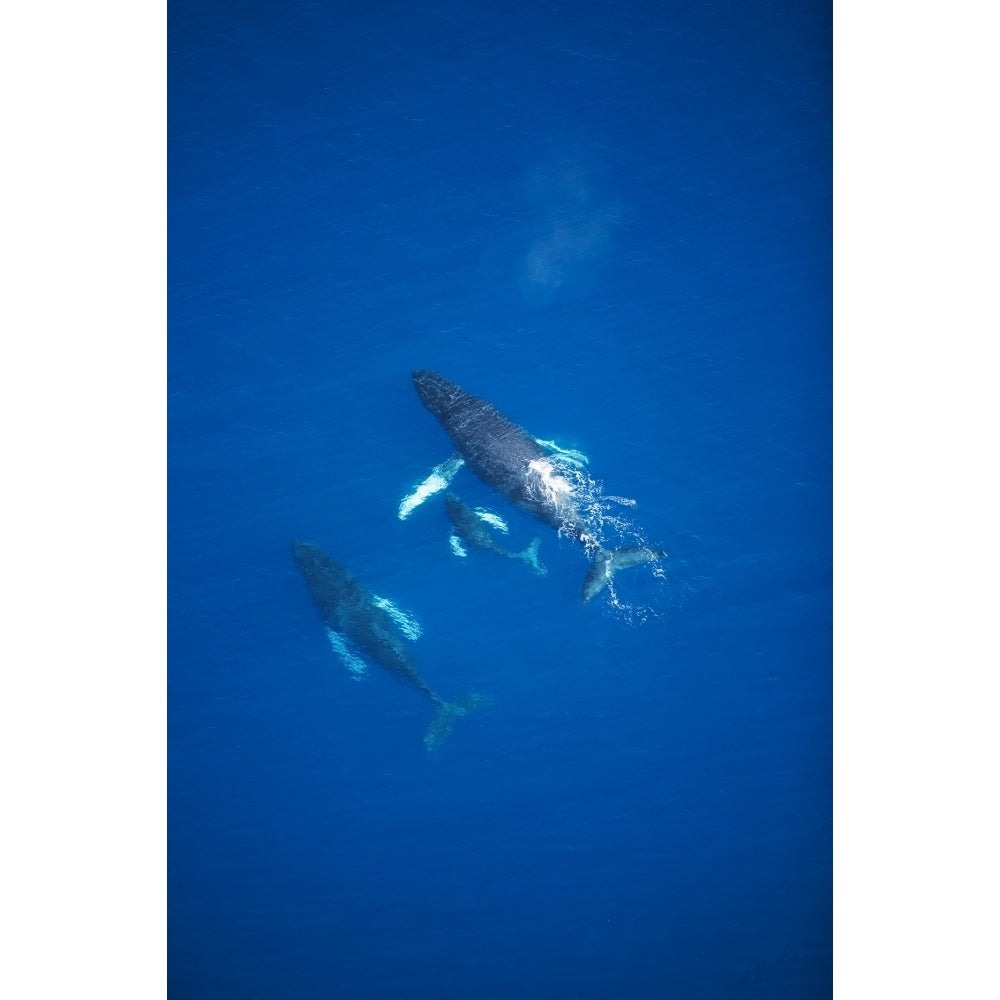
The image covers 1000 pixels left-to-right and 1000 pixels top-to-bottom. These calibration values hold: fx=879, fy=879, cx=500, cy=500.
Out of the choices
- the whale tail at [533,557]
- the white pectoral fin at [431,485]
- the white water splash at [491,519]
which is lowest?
the whale tail at [533,557]

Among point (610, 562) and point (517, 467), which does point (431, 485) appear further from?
point (610, 562)

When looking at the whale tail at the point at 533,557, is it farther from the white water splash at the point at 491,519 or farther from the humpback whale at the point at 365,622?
the humpback whale at the point at 365,622

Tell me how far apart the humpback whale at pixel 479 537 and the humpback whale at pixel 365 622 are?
0.30m

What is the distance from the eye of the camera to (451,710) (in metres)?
2.38

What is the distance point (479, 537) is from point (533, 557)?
155 millimetres

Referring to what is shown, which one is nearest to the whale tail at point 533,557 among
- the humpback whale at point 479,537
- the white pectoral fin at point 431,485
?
the humpback whale at point 479,537

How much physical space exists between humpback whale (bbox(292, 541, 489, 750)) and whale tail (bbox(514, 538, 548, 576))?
0.38 metres

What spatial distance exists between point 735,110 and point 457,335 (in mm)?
957

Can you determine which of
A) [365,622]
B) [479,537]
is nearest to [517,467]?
[479,537]

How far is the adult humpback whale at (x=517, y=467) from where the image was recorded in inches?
92.3

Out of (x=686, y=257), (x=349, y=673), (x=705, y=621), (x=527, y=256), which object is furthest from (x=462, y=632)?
(x=686, y=257)

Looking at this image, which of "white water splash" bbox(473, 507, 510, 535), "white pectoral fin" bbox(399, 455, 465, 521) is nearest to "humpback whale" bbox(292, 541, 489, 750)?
"white pectoral fin" bbox(399, 455, 465, 521)

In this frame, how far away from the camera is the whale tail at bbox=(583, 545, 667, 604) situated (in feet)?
7.73
